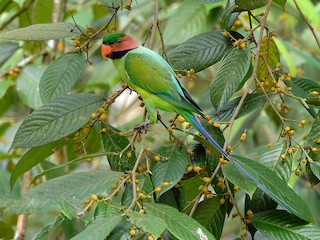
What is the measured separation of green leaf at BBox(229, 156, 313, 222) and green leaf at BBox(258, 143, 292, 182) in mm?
112

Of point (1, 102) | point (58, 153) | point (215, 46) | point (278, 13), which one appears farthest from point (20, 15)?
point (278, 13)

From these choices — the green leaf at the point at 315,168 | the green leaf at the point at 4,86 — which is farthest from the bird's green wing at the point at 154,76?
the green leaf at the point at 4,86

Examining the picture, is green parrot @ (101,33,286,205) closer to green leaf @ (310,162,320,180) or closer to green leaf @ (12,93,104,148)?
green leaf @ (12,93,104,148)

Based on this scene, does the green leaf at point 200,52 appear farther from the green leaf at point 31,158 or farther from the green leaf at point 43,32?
the green leaf at point 31,158

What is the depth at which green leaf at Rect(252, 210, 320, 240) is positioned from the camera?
138 cm

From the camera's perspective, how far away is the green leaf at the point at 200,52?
1.75 m

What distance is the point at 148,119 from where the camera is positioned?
1.68 m

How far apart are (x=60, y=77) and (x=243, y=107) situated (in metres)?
0.47

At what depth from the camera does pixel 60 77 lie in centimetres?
168

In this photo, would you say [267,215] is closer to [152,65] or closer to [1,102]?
[152,65]

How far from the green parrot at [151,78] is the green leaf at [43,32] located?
0.10m

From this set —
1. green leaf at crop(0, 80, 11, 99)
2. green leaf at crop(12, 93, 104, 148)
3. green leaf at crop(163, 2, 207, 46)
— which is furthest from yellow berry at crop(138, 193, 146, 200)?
green leaf at crop(163, 2, 207, 46)

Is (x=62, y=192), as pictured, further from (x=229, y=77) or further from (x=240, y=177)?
(x=229, y=77)

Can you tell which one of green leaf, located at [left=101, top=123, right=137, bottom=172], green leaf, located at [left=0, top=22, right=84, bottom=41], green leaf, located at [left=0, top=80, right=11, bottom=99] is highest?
green leaf, located at [left=0, top=22, right=84, bottom=41]
